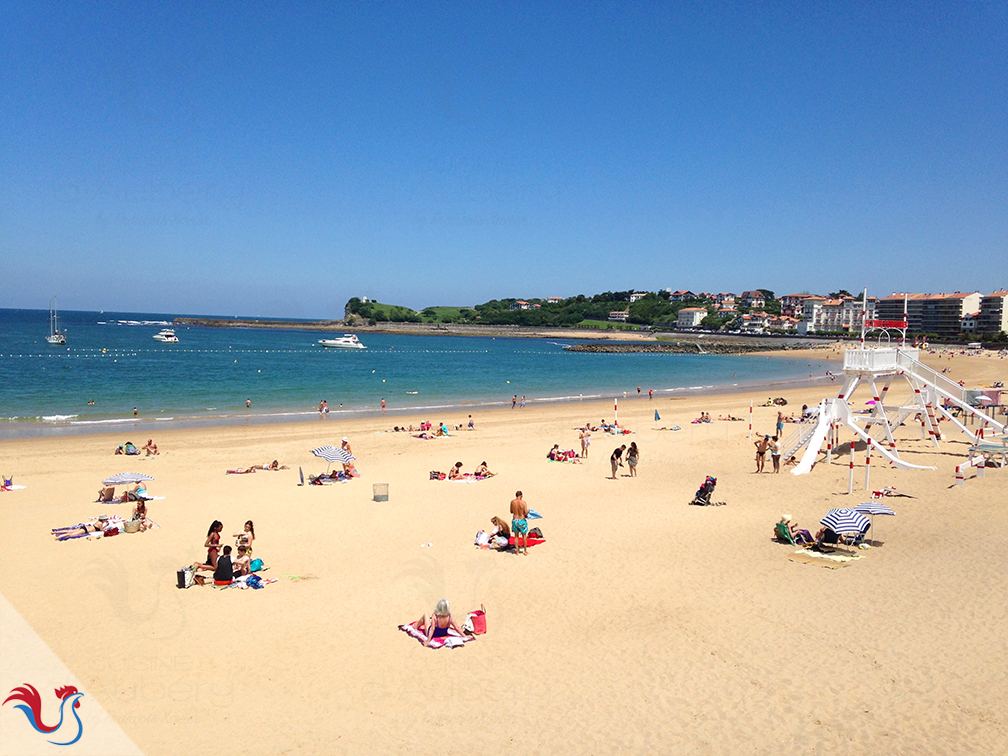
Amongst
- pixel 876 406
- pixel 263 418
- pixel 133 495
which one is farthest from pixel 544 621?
pixel 263 418

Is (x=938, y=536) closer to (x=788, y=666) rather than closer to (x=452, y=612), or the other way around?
(x=788, y=666)

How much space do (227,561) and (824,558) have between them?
9.01m

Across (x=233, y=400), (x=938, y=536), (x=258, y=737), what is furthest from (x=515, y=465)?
(x=233, y=400)

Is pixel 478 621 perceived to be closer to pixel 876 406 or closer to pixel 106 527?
pixel 106 527

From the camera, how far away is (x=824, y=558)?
10312mm

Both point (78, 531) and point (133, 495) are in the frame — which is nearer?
point (78, 531)

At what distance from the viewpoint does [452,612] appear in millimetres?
8430

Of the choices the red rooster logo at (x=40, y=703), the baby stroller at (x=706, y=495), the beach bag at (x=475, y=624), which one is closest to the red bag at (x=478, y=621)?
the beach bag at (x=475, y=624)

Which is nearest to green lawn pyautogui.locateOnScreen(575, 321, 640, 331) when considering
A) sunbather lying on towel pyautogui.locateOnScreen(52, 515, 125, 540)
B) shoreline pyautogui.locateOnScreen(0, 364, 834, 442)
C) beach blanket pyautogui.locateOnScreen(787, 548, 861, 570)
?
shoreline pyautogui.locateOnScreen(0, 364, 834, 442)

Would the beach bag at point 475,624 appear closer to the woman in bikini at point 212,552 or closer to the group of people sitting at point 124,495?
the woman in bikini at point 212,552

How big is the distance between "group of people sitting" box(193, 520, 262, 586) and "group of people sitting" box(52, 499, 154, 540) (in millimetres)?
2548

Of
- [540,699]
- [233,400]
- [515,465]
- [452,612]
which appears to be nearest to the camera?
[540,699]

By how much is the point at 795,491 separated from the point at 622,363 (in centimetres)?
6253

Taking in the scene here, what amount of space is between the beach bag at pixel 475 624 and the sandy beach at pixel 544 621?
0.81ft
